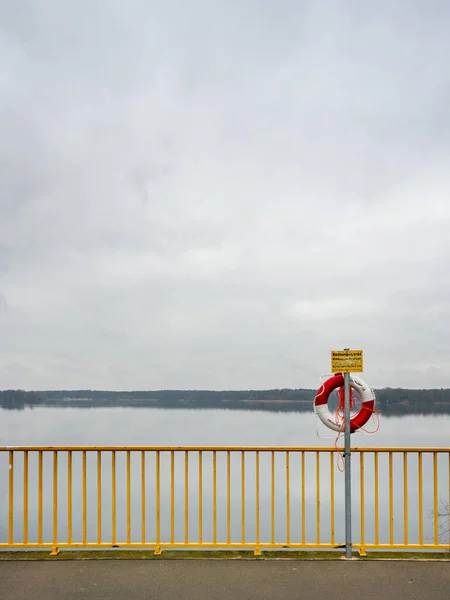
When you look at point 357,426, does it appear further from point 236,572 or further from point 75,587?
point 75,587

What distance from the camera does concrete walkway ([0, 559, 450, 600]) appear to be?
15.6ft

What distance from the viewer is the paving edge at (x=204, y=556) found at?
5.71 m

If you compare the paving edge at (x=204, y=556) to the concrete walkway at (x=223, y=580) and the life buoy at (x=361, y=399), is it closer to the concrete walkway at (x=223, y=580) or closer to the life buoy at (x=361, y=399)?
the concrete walkway at (x=223, y=580)

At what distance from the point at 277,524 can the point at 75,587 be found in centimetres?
2449

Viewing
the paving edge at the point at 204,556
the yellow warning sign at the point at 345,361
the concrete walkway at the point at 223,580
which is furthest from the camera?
the yellow warning sign at the point at 345,361

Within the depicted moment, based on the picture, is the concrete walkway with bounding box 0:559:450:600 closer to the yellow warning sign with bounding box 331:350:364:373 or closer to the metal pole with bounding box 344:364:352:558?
the metal pole with bounding box 344:364:352:558

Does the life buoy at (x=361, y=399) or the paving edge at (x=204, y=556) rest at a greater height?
the life buoy at (x=361, y=399)

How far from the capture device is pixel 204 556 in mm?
5762

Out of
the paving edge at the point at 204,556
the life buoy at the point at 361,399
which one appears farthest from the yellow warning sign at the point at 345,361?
the paving edge at the point at 204,556

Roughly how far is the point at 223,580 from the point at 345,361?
2335mm

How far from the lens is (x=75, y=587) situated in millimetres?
4945

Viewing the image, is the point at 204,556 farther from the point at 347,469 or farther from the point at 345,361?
the point at 345,361

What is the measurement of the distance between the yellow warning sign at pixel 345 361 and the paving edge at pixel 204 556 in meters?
1.79

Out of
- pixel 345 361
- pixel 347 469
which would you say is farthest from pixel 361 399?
pixel 347 469
